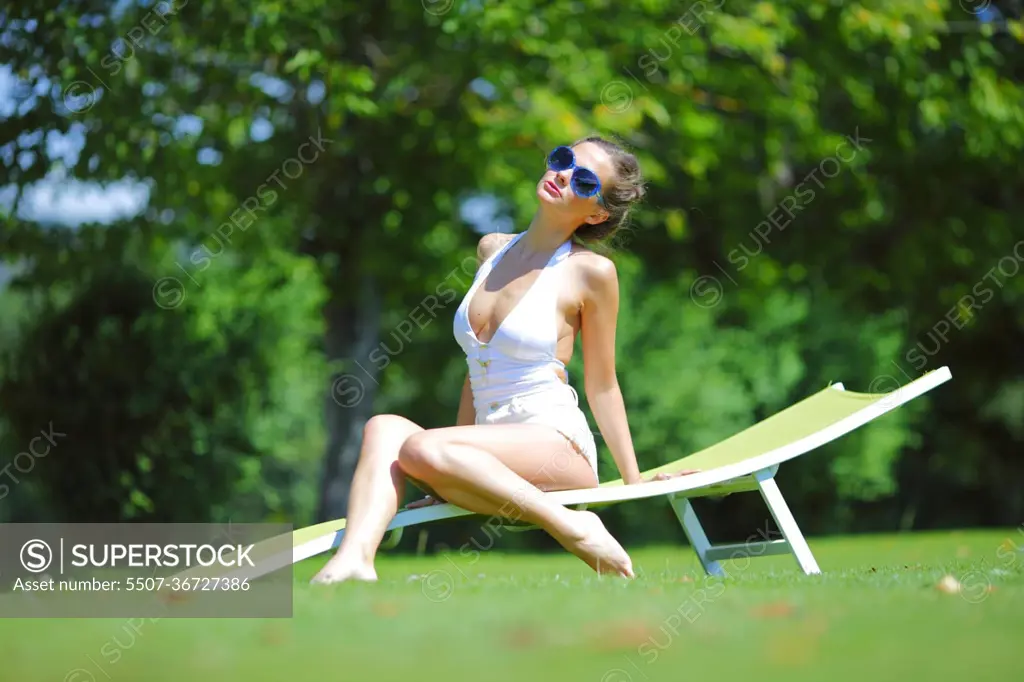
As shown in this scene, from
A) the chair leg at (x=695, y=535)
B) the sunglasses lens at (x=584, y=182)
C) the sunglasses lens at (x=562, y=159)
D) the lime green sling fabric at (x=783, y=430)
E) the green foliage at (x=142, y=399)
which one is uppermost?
the sunglasses lens at (x=562, y=159)

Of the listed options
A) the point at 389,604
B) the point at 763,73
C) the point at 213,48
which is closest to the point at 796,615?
the point at 389,604

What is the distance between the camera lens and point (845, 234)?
13148 millimetres

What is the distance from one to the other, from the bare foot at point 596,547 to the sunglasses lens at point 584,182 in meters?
1.16

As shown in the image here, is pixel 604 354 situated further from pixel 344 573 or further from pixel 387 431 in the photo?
pixel 344 573

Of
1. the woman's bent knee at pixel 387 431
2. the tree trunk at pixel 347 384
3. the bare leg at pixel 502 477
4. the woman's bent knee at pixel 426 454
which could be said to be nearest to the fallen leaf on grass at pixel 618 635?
the bare leg at pixel 502 477

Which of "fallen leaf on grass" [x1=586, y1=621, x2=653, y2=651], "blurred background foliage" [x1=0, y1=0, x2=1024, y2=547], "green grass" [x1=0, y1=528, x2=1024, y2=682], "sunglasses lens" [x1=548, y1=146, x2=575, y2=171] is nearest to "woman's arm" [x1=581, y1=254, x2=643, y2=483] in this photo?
"sunglasses lens" [x1=548, y1=146, x2=575, y2=171]

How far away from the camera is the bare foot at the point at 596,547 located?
13.0 ft

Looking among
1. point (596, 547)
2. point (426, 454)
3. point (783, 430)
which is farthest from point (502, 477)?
point (783, 430)

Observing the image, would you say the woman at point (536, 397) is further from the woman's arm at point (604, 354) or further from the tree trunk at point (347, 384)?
the tree trunk at point (347, 384)

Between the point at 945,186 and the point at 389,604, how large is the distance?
11.4 metres

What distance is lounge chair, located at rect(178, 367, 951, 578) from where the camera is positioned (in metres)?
4.09

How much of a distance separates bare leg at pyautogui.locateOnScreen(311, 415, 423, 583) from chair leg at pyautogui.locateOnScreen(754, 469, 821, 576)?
133cm

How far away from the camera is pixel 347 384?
11.1 m

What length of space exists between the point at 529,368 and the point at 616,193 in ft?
2.49
